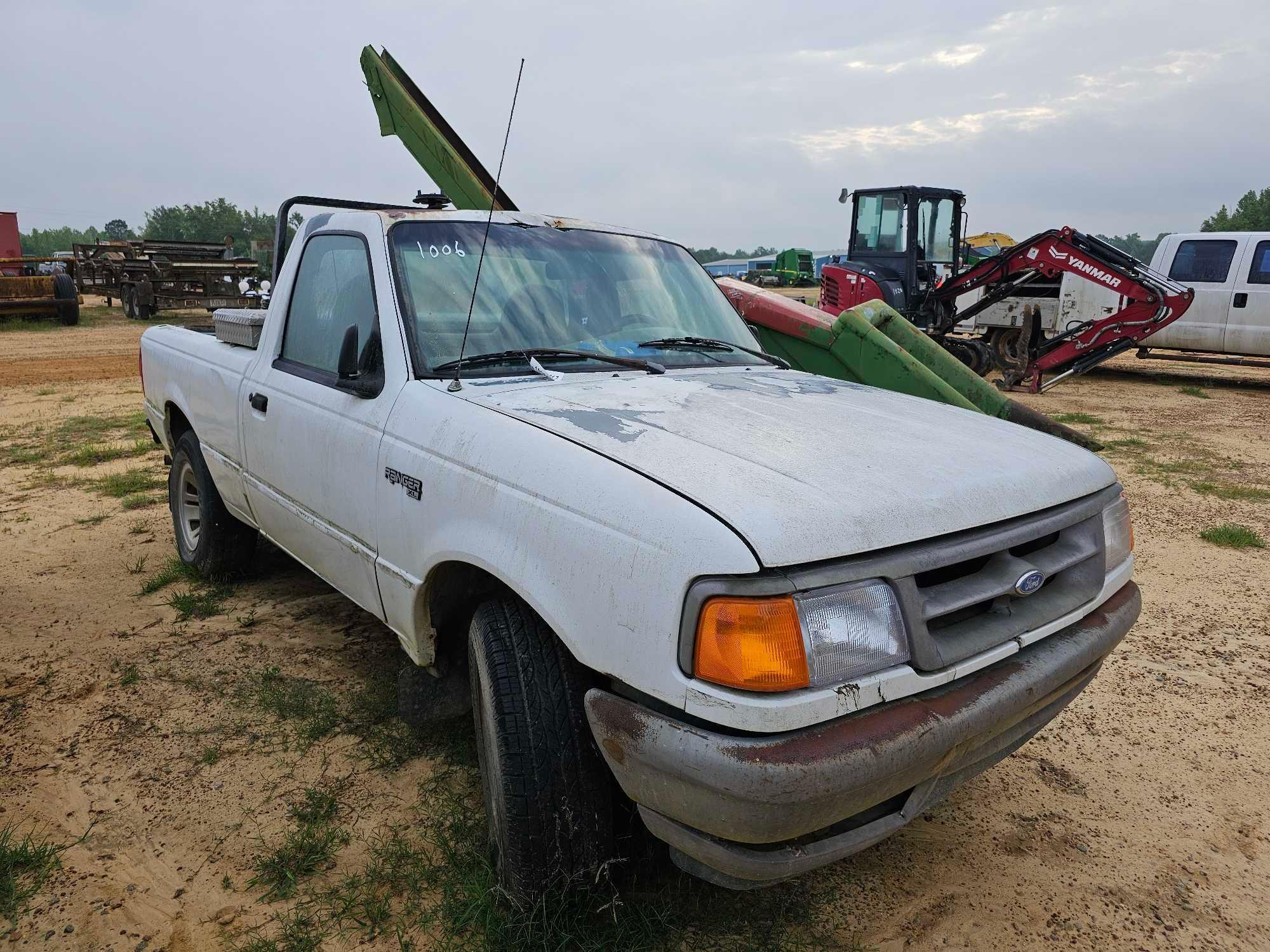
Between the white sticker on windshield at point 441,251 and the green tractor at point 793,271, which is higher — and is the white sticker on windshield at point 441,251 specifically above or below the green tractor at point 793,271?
below

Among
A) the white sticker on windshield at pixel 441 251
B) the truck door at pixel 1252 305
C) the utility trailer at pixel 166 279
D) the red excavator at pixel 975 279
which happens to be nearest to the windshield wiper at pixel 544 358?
the white sticker on windshield at pixel 441 251

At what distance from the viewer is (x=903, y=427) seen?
2471mm

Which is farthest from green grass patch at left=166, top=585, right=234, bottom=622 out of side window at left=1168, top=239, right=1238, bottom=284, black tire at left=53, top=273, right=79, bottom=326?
black tire at left=53, top=273, right=79, bottom=326

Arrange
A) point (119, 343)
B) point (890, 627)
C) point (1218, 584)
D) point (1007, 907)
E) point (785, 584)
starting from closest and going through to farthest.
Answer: point (785, 584) → point (890, 627) → point (1007, 907) → point (1218, 584) → point (119, 343)

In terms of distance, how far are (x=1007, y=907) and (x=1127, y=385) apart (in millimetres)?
13039

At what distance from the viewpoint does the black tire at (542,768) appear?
206 cm

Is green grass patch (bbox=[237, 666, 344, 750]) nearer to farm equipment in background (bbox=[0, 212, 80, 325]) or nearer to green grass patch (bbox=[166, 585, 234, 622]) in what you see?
green grass patch (bbox=[166, 585, 234, 622])

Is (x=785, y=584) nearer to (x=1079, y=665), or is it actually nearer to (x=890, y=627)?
(x=890, y=627)

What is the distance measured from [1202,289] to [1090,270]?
2895 mm

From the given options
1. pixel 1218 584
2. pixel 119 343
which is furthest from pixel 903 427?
pixel 119 343

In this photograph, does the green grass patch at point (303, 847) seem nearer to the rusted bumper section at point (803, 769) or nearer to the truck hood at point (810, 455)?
the rusted bumper section at point (803, 769)

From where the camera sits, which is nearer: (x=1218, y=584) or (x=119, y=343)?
(x=1218, y=584)

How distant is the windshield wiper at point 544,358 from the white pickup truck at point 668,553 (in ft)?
0.04

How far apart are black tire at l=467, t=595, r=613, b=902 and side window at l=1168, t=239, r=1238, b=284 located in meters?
13.9
